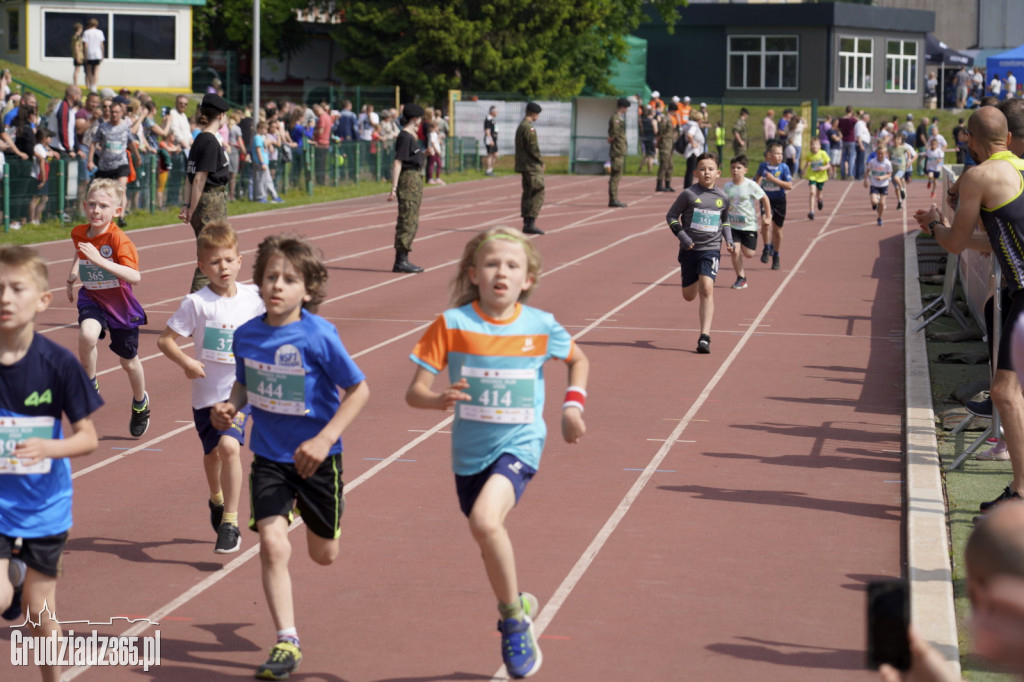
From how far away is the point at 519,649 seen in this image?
5324 mm

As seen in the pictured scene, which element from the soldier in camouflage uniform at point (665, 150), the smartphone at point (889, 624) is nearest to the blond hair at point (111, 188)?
the smartphone at point (889, 624)

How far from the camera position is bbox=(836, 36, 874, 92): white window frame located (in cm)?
6900

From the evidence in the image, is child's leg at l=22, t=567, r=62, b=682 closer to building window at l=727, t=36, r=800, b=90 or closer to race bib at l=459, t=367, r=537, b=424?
race bib at l=459, t=367, r=537, b=424

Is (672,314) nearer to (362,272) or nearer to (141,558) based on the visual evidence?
(362,272)

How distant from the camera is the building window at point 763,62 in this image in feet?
227

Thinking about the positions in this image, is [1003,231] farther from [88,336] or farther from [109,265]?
[88,336]

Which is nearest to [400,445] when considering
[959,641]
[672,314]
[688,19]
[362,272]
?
[959,641]

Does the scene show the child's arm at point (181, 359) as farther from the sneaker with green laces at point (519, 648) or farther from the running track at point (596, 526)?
the sneaker with green laces at point (519, 648)

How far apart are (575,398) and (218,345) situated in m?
2.25

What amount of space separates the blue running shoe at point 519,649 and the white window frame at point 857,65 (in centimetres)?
6661

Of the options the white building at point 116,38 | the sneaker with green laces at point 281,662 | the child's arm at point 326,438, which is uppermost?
the white building at point 116,38

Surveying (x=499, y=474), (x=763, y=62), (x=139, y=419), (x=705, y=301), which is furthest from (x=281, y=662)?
(x=763, y=62)

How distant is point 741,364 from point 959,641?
7.47 m

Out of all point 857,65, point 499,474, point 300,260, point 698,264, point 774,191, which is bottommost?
point 499,474
